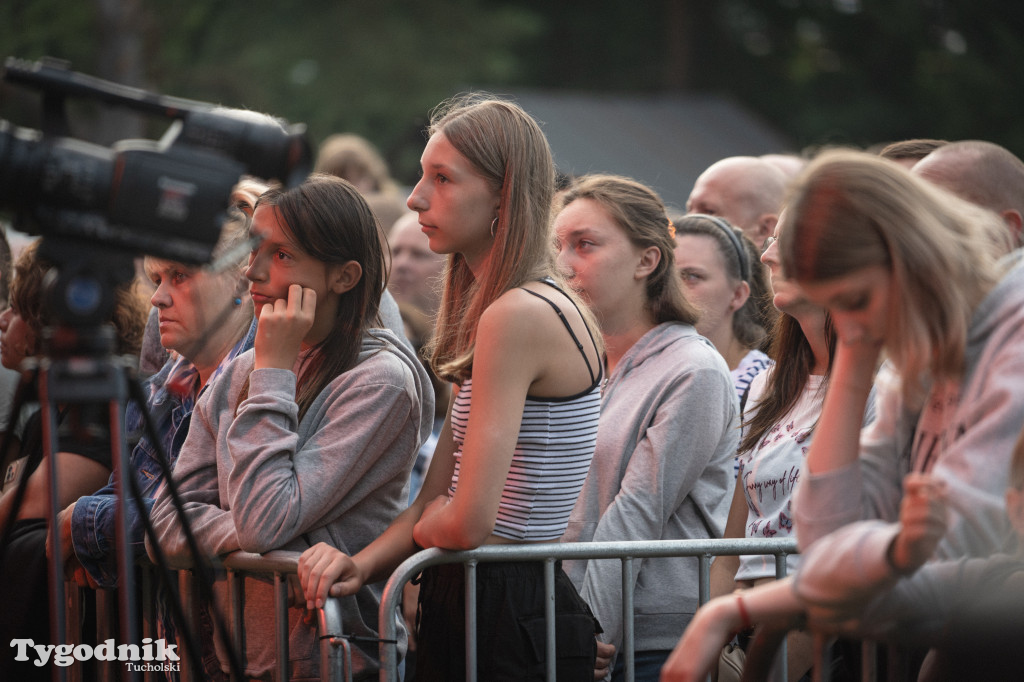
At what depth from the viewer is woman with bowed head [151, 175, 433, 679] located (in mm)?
2703

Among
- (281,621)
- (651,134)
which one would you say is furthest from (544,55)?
(281,621)

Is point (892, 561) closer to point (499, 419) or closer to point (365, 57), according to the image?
point (499, 419)

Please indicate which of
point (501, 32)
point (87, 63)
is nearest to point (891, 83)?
point (501, 32)

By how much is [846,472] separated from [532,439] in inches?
36.4

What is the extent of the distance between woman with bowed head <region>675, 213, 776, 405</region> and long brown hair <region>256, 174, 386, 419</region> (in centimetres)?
141

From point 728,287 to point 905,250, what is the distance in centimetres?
245

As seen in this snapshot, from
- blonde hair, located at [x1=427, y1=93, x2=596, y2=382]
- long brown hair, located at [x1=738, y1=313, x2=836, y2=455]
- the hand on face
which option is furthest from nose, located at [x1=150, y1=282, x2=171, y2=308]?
long brown hair, located at [x1=738, y1=313, x2=836, y2=455]

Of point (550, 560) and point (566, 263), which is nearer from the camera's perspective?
point (550, 560)

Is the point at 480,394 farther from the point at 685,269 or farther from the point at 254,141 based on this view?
the point at 685,269

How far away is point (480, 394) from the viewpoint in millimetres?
2445

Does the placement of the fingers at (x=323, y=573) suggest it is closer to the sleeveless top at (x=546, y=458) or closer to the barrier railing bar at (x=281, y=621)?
the barrier railing bar at (x=281, y=621)

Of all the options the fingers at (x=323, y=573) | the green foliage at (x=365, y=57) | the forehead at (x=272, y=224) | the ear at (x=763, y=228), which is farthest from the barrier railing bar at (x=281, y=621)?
the green foliage at (x=365, y=57)

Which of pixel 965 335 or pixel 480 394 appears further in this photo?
pixel 480 394

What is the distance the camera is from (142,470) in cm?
325
